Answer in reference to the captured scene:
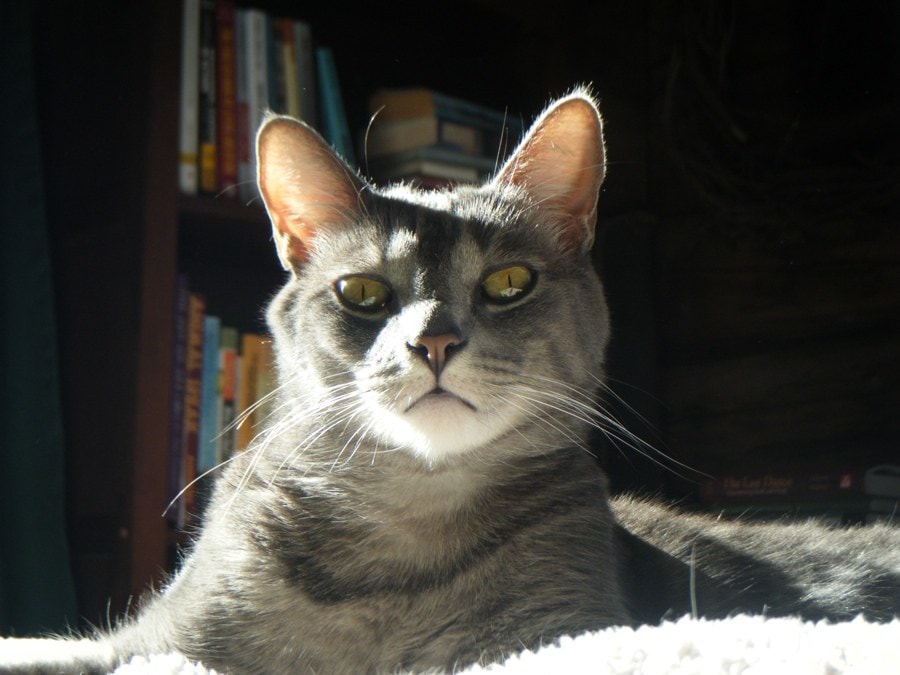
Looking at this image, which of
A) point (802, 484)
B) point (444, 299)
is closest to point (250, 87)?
point (444, 299)

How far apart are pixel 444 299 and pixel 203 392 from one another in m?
0.78

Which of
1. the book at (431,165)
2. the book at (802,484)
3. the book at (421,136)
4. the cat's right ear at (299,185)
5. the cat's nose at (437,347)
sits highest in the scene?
the book at (421,136)

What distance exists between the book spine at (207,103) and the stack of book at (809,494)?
113cm

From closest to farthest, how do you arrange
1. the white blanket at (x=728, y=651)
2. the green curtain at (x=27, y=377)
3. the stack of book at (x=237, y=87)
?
the white blanket at (x=728, y=651), the green curtain at (x=27, y=377), the stack of book at (x=237, y=87)

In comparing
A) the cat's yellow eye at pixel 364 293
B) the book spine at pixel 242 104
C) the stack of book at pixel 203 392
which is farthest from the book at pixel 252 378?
the cat's yellow eye at pixel 364 293

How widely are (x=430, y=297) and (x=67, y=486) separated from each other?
0.96 m

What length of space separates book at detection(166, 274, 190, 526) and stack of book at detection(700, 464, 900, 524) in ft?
3.29

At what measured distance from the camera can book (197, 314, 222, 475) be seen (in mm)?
1676

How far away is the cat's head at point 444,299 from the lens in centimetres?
101

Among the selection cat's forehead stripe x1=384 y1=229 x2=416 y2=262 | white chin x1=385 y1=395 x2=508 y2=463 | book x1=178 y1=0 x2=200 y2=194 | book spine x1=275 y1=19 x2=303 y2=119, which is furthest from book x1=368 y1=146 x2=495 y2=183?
white chin x1=385 y1=395 x2=508 y2=463

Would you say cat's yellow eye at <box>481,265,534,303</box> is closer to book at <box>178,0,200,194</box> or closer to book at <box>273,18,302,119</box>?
book at <box>178,0,200,194</box>

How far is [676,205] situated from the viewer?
6.86 feet

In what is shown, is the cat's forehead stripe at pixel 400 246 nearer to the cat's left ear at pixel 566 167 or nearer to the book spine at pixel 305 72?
the cat's left ear at pixel 566 167

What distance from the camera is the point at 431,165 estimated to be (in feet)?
6.25
